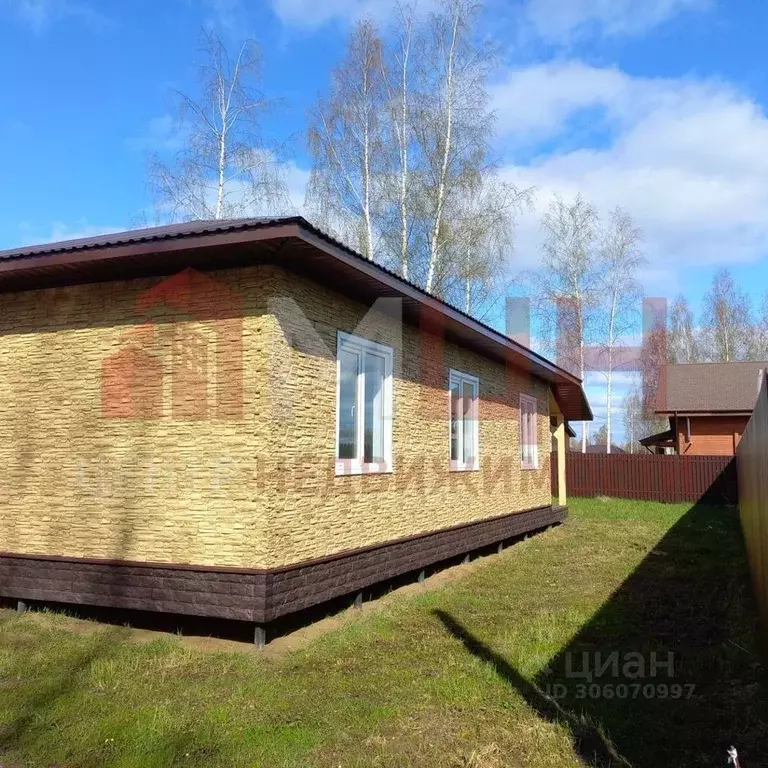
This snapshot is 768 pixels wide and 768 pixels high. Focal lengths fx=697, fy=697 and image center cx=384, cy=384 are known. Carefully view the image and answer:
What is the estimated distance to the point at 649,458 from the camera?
2061 centimetres

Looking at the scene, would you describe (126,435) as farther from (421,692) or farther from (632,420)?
(632,420)

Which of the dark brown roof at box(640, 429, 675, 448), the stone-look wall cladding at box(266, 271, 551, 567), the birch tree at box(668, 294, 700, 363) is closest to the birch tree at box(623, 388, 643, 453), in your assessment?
the birch tree at box(668, 294, 700, 363)

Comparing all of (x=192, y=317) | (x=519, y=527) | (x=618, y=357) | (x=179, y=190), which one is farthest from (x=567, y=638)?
(x=618, y=357)

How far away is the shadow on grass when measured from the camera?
3.87 metres

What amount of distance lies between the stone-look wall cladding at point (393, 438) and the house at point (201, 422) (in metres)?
0.03

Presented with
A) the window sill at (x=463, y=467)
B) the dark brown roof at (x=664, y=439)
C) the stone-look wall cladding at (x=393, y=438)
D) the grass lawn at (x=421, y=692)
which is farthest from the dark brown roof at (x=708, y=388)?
the grass lawn at (x=421, y=692)

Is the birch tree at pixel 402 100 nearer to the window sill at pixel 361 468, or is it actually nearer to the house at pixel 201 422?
the house at pixel 201 422

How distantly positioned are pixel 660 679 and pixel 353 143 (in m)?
15.4

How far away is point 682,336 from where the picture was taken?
1655 inches

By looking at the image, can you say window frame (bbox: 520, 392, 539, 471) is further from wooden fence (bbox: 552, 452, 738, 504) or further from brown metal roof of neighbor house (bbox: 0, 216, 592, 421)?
wooden fence (bbox: 552, 452, 738, 504)

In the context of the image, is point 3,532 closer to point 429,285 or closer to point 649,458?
point 429,285

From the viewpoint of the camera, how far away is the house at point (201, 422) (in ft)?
19.6

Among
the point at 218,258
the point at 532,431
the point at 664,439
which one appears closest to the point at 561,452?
the point at 532,431

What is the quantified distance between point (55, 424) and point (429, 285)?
11.8 meters
